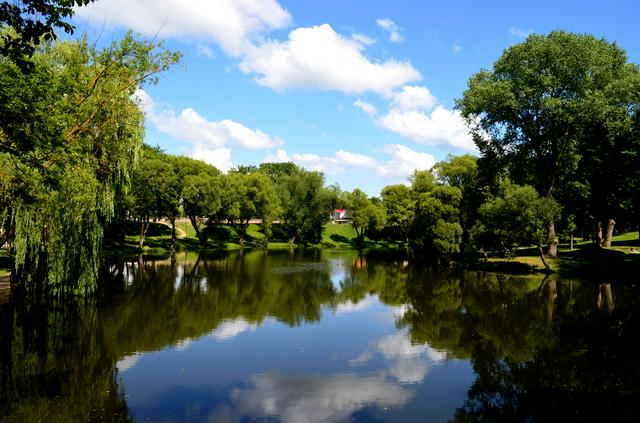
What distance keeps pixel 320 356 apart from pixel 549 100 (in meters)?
33.9

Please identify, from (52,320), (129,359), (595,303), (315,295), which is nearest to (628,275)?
(595,303)

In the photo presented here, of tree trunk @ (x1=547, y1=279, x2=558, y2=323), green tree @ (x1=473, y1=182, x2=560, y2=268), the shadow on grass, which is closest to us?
tree trunk @ (x1=547, y1=279, x2=558, y2=323)

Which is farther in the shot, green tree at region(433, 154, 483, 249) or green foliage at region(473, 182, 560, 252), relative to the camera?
green tree at region(433, 154, 483, 249)

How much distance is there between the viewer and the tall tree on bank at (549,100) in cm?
4191

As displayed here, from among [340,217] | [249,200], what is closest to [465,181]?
[249,200]

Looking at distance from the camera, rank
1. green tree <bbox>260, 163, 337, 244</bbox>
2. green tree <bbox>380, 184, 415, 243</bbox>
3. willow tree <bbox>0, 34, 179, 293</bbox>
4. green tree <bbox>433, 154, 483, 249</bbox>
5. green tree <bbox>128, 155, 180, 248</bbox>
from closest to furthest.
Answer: willow tree <bbox>0, 34, 179, 293</bbox> → green tree <bbox>433, 154, 483, 249</bbox> → green tree <bbox>128, 155, 180, 248</bbox> → green tree <bbox>380, 184, 415, 243</bbox> → green tree <bbox>260, 163, 337, 244</bbox>

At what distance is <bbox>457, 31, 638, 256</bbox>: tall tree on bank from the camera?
4191 centimetres

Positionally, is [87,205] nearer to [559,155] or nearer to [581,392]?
[581,392]

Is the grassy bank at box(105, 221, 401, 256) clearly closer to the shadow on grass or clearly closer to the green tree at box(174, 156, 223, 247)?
the shadow on grass

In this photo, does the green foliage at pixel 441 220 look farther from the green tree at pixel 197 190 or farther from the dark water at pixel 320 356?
the green tree at pixel 197 190

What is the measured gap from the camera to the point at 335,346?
20312 millimetres

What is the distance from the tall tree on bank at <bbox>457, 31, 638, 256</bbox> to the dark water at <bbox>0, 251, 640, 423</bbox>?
53.4 feet

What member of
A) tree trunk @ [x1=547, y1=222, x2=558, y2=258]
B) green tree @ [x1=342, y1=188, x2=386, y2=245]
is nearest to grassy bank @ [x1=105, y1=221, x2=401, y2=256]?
green tree @ [x1=342, y1=188, x2=386, y2=245]

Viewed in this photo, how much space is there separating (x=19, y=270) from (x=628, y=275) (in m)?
46.4
